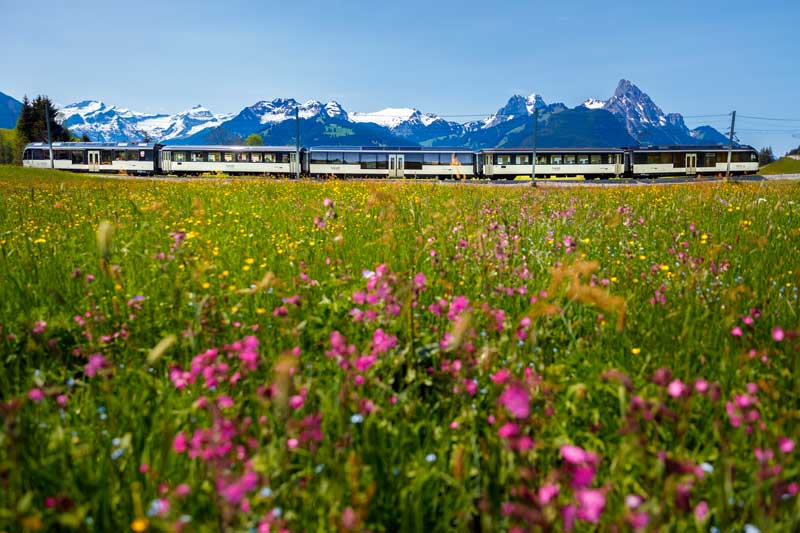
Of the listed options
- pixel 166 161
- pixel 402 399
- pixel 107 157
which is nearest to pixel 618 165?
pixel 166 161

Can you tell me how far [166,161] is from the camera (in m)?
53.0

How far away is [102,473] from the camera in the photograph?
5.77 feet

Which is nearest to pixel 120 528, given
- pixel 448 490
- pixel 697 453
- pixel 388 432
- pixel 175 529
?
pixel 175 529

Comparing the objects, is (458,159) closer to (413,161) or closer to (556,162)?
(413,161)

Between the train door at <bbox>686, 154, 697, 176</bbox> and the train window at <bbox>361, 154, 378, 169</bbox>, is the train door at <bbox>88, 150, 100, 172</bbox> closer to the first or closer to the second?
the train window at <bbox>361, 154, 378, 169</bbox>

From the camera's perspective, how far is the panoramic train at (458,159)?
50156 mm

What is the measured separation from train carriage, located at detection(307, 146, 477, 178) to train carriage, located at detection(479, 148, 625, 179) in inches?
98.0

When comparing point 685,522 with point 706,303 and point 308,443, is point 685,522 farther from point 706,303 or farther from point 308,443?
point 706,303

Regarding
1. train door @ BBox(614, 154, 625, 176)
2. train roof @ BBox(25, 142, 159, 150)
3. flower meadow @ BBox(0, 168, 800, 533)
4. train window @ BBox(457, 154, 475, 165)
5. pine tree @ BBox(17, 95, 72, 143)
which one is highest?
pine tree @ BBox(17, 95, 72, 143)

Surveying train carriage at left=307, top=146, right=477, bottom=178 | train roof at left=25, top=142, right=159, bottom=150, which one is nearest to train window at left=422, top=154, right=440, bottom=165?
train carriage at left=307, top=146, right=477, bottom=178

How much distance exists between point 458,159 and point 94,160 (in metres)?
39.6

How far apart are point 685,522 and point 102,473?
201 cm

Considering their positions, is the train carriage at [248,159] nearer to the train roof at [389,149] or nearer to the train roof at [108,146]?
the train roof at [389,149]

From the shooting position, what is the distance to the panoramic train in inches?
1975
